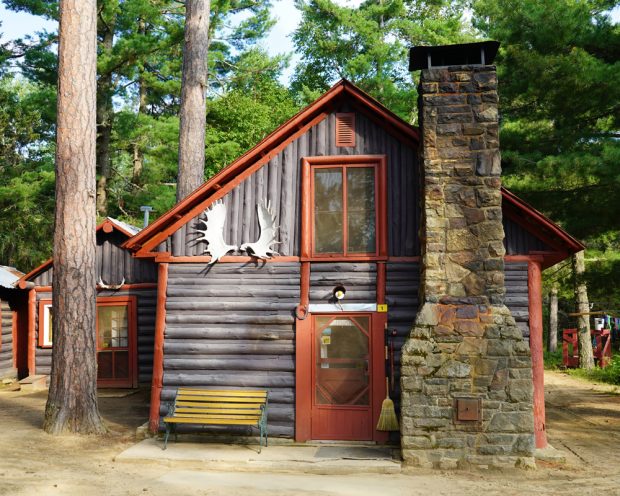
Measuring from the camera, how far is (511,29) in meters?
15.9

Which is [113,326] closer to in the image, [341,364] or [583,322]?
[341,364]

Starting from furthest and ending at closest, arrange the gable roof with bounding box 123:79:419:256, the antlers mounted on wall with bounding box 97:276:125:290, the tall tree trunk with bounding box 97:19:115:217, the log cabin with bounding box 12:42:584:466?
A: the tall tree trunk with bounding box 97:19:115:217
the antlers mounted on wall with bounding box 97:276:125:290
the gable roof with bounding box 123:79:419:256
the log cabin with bounding box 12:42:584:466

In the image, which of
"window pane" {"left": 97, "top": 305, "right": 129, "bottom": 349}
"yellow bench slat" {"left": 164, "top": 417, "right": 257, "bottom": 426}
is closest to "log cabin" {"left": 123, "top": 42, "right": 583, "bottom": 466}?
"yellow bench slat" {"left": 164, "top": 417, "right": 257, "bottom": 426}

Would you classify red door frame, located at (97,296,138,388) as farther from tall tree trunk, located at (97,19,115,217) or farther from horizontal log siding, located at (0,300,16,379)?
tall tree trunk, located at (97,19,115,217)

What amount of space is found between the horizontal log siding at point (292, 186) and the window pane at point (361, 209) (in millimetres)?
310

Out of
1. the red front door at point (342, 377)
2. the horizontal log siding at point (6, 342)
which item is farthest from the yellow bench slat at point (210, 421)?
the horizontal log siding at point (6, 342)

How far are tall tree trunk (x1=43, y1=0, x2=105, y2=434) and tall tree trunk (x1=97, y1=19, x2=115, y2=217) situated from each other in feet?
40.4

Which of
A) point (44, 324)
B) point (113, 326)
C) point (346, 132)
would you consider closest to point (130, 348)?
point (113, 326)

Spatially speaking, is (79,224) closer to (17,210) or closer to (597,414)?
Answer: (597,414)

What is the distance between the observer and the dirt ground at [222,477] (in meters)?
8.30

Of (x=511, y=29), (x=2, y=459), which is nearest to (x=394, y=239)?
(x=2, y=459)

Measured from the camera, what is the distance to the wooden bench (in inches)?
407

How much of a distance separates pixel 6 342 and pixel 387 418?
507 inches

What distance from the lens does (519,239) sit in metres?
10.8
